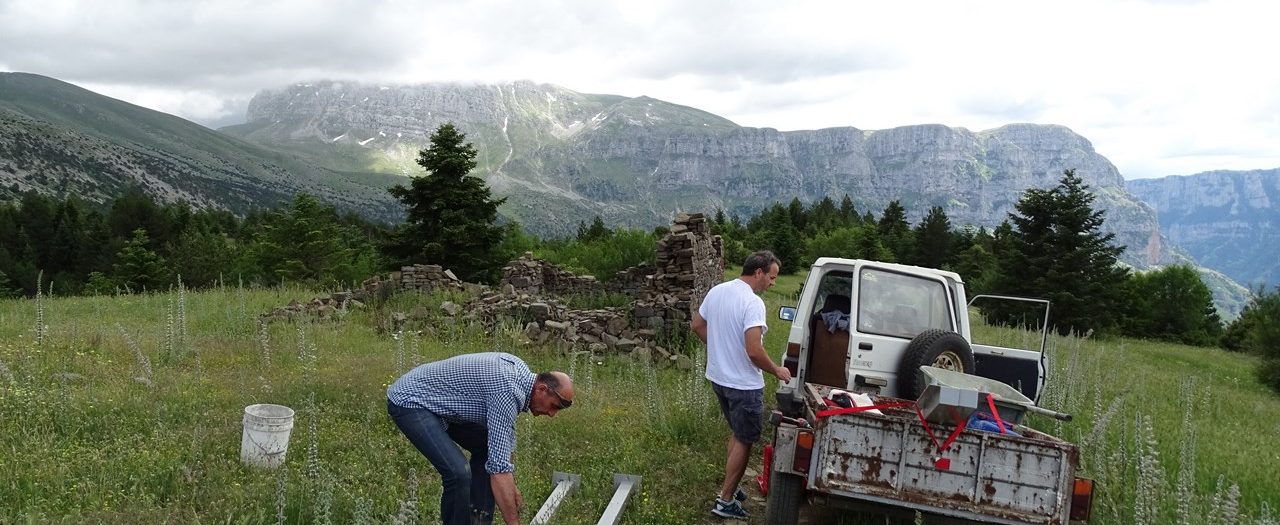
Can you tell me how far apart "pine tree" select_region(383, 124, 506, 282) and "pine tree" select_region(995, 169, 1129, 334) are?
2411 centimetres

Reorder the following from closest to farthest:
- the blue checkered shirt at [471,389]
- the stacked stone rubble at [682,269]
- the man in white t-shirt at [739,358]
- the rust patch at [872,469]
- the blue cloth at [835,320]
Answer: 1. the blue checkered shirt at [471,389]
2. the rust patch at [872,469]
3. the man in white t-shirt at [739,358]
4. the blue cloth at [835,320]
5. the stacked stone rubble at [682,269]

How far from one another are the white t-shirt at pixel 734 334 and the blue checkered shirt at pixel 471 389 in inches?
72.0

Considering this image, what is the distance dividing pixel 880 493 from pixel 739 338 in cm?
165

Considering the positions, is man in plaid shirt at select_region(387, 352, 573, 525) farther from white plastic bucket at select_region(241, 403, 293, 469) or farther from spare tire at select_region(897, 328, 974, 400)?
A: spare tire at select_region(897, 328, 974, 400)

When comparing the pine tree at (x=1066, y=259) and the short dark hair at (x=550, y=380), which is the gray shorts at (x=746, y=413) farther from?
the pine tree at (x=1066, y=259)

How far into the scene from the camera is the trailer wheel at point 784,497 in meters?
5.08

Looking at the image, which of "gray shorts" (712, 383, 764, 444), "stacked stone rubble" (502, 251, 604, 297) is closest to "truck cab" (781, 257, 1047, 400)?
"gray shorts" (712, 383, 764, 444)

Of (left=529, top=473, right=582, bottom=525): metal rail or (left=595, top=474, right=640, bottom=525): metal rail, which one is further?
(left=595, top=474, right=640, bottom=525): metal rail

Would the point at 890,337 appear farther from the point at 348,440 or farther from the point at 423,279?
the point at 423,279

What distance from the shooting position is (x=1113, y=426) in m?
8.66

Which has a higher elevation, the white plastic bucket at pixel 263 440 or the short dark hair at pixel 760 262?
the short dark hair at pixel 760 262

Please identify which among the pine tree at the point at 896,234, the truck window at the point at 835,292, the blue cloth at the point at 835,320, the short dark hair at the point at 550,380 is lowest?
the short dark hair at the point at 550,380

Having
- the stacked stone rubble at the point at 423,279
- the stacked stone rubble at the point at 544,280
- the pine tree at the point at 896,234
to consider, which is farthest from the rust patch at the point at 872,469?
the pine tree at the point at 896,234

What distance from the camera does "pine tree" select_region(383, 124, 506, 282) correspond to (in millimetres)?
32281
